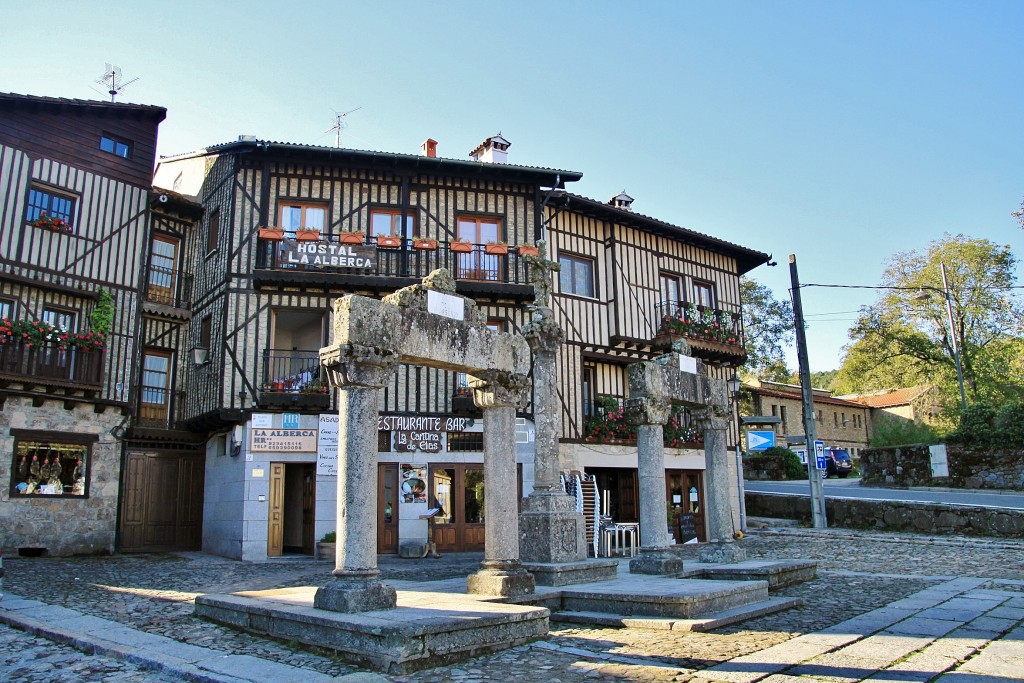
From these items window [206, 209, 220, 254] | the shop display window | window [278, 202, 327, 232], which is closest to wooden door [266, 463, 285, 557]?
the shop display window

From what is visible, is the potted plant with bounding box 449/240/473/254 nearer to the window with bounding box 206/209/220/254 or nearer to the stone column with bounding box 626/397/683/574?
the window with bounding box 206/209/220/254

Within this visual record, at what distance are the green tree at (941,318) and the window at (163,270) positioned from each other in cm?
2814

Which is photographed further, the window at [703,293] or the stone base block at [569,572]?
the window at [703,293]

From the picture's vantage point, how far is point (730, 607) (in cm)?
854

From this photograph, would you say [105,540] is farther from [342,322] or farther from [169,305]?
[342,322]

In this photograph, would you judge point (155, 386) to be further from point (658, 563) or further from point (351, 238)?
point (658, 563)

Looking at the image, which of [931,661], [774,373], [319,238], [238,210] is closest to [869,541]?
[931,661]

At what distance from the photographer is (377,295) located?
715 inches

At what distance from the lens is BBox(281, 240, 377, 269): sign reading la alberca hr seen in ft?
56.8

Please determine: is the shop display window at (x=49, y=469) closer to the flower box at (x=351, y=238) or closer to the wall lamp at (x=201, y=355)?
the wall lamp at (x=201, y=355)

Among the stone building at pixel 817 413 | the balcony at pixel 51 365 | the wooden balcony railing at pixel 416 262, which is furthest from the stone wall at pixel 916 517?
the balcony at pixel 51 365

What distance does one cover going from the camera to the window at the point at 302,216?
60.3 feet

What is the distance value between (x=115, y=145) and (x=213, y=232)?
10.2 ft

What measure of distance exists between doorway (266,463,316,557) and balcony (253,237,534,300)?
424 cm
